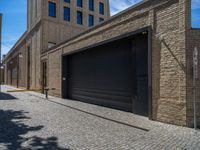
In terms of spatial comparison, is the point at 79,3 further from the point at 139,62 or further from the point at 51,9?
the point at 139,62

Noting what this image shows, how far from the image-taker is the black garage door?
Result: 28.1 ft

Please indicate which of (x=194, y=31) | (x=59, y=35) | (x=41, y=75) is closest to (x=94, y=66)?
(x=194, y=31)

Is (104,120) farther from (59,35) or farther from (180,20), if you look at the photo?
(59,35)

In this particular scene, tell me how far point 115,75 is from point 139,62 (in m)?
2.03

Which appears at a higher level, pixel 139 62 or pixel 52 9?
pixel 52 9

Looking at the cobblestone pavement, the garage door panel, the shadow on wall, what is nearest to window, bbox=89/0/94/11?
the garage door panel

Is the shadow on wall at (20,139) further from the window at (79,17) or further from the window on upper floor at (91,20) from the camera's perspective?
the window on upper floor at (91,20)

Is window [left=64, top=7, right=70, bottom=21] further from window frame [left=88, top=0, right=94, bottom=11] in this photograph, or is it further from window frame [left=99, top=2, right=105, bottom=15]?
window frame [left=99, top=2, right=105, bottom=15]

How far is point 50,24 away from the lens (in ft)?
77.3

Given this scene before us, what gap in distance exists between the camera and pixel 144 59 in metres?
8.38

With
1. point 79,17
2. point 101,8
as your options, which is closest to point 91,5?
point 101,8

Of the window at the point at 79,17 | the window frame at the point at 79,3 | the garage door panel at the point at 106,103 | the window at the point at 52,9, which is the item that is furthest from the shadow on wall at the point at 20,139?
the window frame at the point at 79,3

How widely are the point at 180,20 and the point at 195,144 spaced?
419 centimetres

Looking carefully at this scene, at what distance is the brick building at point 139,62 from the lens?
661 centimetres
